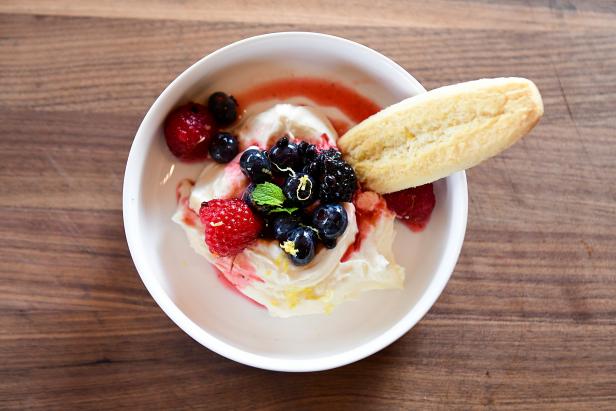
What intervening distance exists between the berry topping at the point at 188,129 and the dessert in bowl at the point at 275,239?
0.03 m

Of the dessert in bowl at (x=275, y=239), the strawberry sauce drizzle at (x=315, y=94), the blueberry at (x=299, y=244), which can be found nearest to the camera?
the blueberry at (x=299, y=244)

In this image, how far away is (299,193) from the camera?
1370mm

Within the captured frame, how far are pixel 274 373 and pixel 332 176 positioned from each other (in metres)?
0.64

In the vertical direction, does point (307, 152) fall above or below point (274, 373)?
above

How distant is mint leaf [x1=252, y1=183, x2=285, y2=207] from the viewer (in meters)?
1.38

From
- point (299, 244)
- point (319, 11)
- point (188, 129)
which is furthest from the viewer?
point (319, 11)

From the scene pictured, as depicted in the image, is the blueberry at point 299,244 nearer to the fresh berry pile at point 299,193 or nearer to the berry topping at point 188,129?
the fresh berry pile at point 299,193

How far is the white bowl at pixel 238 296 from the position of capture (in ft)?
4.75

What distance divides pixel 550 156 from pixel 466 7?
0.54 metres

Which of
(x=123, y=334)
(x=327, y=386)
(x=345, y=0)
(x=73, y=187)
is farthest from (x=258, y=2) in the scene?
(x=327, y=386)

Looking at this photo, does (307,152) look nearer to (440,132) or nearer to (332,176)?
(332,176)

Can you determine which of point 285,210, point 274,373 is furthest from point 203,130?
point 274,373

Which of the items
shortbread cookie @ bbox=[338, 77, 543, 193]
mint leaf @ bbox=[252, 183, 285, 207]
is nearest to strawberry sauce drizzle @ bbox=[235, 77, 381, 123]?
shortbread cookie @ bbox=[338, 77, 543, 193]

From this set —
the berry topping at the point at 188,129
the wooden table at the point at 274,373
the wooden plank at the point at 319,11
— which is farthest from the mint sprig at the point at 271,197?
the wooden plank at the point at 319,11
